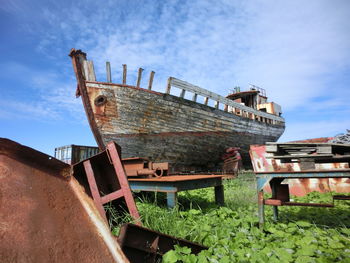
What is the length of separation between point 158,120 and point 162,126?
1.31 feet

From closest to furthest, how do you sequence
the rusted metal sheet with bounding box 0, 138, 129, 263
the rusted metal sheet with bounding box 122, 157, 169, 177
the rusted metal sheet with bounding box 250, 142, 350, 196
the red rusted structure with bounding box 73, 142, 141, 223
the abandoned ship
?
the rusted metal sheet with bounding box 0, 138, 129, 263
the red rusted structure with bounding box 73, 142, 141, 223
the rusted metal sheet with bounding box 122, 157, 169, 177
the rusted metal sheet with bounding box 250, 142, 350, 196
the abandoned ship

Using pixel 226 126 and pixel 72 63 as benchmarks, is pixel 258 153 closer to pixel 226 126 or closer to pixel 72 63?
pixel 226 126

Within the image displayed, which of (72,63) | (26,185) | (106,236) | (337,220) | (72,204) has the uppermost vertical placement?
(72,63)

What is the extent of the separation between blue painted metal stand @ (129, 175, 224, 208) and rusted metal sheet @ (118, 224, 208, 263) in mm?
1410

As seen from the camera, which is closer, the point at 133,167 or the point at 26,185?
the point at 26,185

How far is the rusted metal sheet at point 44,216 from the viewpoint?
3.80ft

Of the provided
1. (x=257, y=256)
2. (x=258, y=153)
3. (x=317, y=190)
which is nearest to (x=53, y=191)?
(x=257, y=256)

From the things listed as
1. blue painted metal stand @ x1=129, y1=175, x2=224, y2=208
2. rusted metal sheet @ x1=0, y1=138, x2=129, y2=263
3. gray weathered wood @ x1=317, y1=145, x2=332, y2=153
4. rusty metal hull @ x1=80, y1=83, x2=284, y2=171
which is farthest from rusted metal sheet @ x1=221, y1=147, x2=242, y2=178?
rusted metal sheet @ x1=0, y1=138, x2=129, y2=263

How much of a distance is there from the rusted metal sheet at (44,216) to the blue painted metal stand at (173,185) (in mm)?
2225

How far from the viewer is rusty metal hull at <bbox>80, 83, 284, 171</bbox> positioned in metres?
10.6

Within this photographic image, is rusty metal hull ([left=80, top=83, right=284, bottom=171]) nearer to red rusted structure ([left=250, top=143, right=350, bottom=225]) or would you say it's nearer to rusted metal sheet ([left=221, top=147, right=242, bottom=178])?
rusted metal sheet ([left=221, top=147, right=242, bottom=178])

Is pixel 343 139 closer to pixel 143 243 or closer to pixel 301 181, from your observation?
pixel 301 181

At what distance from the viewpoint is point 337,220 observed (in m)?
3.70

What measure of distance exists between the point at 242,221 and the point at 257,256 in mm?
1283
